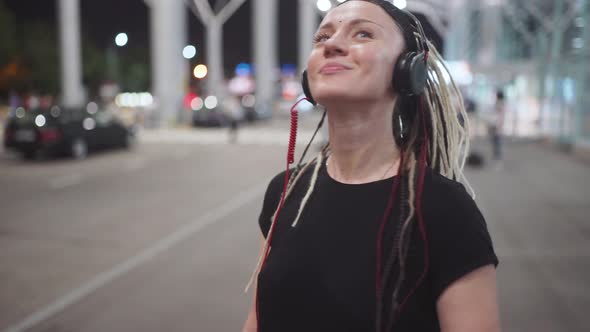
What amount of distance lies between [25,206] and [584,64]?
16291 mm

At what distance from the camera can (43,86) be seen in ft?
202

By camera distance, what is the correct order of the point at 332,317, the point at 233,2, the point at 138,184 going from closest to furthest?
the point at 332,317, the point at 138,184, the point at 233,2

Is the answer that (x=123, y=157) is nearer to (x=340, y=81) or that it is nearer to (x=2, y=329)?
(x=2, y=329)

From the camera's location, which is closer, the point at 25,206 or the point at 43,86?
the point at 25,206

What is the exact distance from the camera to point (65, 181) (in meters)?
13.5

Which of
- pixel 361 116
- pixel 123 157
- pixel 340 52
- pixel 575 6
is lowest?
pixel 123 157

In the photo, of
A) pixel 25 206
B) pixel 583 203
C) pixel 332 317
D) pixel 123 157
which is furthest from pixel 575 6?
pixel 332 317

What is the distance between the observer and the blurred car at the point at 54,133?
17.8 metres

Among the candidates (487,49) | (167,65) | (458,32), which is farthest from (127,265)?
(458,32)

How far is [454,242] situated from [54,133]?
1795cm

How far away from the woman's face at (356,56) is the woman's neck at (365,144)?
0.06 metres

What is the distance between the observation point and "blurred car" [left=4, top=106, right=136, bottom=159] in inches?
699

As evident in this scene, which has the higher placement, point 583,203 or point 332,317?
point 332,317

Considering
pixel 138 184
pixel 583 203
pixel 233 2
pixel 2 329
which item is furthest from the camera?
pixel 233 2
